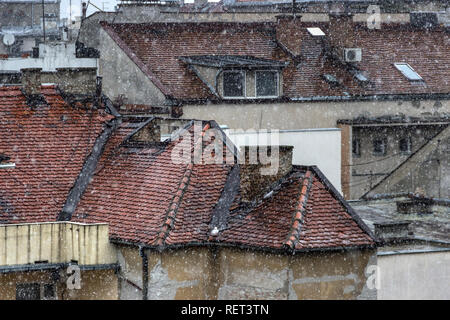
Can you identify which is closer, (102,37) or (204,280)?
(204,280)

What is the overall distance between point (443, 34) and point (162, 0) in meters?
12.0

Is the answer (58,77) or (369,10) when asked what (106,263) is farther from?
(369,10)

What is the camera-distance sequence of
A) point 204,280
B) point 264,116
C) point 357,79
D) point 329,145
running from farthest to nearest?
point 357,79
point 264,116
point 329,145
point 204,280

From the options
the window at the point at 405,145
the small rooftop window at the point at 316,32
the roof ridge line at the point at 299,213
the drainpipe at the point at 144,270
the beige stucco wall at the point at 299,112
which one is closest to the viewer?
the roof ridge line at the point at 299,213

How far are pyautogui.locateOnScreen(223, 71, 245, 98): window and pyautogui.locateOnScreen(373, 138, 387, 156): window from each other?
20.8ft

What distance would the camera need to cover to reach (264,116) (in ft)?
110

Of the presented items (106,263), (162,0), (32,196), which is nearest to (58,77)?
(32,196)

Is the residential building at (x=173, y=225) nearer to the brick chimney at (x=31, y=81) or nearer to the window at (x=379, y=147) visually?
the brick chimney at (x=31, y=81)

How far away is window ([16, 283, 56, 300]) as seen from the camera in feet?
64.5

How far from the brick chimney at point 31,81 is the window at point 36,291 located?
5.93 metres

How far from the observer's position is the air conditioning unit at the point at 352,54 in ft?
119

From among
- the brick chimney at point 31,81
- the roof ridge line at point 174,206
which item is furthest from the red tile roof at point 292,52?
the roof ridge line at point 174,206

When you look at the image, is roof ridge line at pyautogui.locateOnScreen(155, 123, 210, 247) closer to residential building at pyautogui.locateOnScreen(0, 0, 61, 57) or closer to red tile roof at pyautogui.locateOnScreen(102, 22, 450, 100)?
red tile roof at pyautogui.locateOnScreen(102, 22, 450, 100)

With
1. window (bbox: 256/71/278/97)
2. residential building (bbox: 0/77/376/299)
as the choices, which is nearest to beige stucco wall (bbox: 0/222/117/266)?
residential building (bbox: 0/77/376/299)
